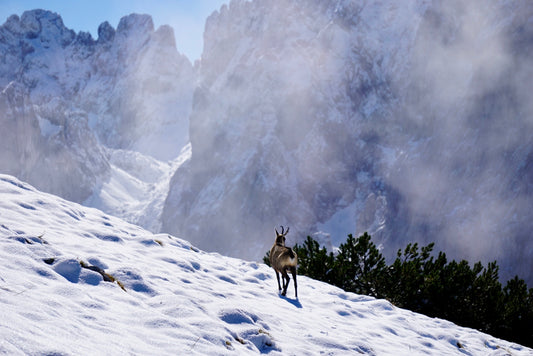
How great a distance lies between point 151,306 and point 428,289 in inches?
597

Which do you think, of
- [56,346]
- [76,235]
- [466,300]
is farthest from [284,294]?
[466,300]

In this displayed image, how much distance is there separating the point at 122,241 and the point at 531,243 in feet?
486

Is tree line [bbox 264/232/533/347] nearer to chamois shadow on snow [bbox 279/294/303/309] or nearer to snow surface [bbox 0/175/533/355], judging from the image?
snow surface [bbox 0/175/533/355]

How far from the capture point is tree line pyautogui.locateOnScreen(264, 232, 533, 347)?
18.7 m

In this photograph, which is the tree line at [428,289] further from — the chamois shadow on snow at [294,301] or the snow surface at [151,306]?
the chamois shadow on snow at [294,301]

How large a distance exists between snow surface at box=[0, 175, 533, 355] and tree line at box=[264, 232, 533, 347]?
23.0 feet

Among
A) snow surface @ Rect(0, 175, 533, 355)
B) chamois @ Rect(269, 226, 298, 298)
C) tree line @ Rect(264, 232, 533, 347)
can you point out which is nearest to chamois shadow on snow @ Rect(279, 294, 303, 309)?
snow surface @ Rect(0, 175, 533, 355)

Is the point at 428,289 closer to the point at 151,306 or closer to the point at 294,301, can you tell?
the point at 294,301

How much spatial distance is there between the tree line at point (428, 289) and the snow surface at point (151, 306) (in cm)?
700

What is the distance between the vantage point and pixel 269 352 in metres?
6.11

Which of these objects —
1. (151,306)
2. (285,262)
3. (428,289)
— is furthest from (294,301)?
(428,289)

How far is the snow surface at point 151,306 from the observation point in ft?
16.0

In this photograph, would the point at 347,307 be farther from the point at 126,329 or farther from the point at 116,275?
the point at 126,329

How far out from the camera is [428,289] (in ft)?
61.0
